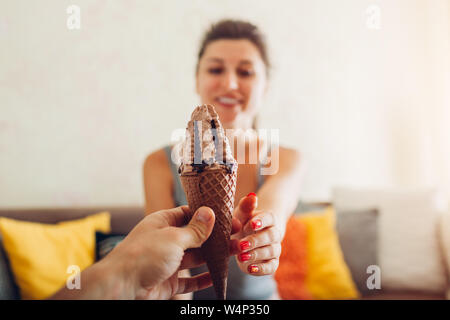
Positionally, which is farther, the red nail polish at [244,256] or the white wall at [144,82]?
the white wall at [144,82]

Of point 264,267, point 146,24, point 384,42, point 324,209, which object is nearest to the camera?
point 264,267

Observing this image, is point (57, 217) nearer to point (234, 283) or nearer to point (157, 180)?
point (157, 180)

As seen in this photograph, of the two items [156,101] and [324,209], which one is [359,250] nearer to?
[324,209]

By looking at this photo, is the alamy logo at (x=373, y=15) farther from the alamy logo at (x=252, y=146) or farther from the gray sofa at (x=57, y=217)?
the gray sofa at (x=57, y=217)

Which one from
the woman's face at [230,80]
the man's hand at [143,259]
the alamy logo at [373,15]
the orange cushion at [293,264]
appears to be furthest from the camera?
the orange cushion at [293,264]

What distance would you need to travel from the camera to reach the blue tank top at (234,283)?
0.49 meters

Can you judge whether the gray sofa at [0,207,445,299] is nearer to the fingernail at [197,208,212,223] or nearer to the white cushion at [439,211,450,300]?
the white cushion at [439,211,450,300]

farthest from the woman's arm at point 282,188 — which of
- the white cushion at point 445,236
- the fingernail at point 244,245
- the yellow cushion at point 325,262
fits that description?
the white cushion at point 445,236

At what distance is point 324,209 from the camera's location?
4.40 ft

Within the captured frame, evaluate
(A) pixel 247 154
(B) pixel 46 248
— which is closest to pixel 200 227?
(A) pixel 247 154

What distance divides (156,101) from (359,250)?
1.09 m

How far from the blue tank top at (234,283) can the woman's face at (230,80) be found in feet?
0.40

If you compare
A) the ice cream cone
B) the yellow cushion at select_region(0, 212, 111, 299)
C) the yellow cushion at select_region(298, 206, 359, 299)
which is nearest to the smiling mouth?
the ice cream cone
